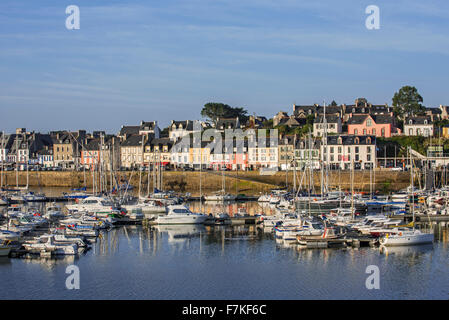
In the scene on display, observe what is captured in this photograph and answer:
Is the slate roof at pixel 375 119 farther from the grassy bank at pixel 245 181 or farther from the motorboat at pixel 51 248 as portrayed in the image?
the motorboat at pixel 51 248

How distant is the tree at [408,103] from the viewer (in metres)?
90.6

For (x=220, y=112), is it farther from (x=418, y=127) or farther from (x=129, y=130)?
(x=418, y=127)

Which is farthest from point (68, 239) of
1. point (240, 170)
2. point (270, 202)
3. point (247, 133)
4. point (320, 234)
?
point (247, 133)

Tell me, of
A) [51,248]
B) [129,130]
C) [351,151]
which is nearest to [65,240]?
[51,248]

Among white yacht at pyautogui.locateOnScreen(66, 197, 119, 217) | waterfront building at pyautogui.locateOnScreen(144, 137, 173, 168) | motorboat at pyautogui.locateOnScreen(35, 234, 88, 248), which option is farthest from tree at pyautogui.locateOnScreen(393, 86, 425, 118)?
motorboat at pyautogui.locateOnScreen(35, 234, 88, 248)

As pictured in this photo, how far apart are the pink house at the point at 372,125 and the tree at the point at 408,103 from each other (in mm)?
10126

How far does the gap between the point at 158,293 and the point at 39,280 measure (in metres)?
5.62

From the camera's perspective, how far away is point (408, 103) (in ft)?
298

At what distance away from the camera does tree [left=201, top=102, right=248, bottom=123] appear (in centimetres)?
10206

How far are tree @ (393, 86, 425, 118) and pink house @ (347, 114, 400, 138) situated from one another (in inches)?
399

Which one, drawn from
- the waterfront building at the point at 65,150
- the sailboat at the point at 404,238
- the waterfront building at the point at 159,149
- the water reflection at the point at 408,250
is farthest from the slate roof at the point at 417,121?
the water reflection at the point at 408,250

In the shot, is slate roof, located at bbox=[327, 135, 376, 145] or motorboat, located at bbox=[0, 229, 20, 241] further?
slate roof, located at bbox=[327, 135, 376, 145]

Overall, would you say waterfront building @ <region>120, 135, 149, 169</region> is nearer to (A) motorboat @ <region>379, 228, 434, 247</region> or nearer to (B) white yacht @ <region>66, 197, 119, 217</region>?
(B) white yacht @ <region>66, 197, 119, 217</region>

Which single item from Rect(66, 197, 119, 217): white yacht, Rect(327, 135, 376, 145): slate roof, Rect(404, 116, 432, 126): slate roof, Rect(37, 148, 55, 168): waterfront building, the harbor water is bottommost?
the harbor water
